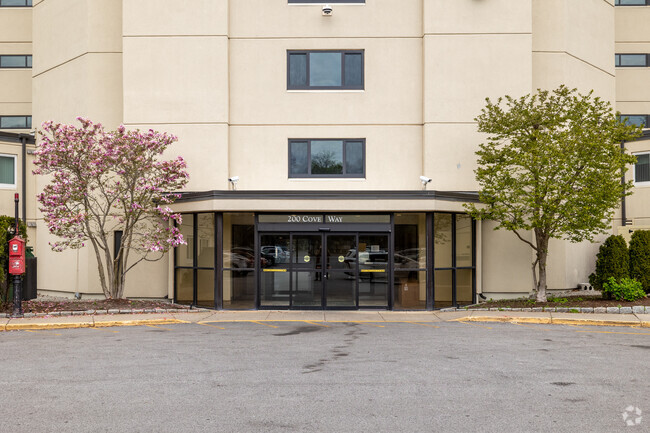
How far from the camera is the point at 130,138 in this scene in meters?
16.6

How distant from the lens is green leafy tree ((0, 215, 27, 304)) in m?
15.7

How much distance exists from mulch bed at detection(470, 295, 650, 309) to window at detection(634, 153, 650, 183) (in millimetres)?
6273

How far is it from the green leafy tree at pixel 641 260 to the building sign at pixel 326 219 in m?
7.38

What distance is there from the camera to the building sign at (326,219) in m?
17.5

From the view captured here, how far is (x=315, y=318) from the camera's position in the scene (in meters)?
15.8

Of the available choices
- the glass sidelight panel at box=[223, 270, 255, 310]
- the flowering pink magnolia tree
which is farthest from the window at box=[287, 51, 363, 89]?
the glass sidelight panel at box=[223, 270, 255, 310]

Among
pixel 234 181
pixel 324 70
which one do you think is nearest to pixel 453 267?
pixel 234 181

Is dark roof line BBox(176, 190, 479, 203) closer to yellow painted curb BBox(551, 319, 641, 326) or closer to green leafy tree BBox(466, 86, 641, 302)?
green leafy tree BBox(466, 86, 641, 302)

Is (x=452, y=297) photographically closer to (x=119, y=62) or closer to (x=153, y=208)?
(x=153, y=208)

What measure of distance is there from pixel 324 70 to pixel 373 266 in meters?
6.40

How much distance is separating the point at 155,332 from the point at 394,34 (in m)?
11.7

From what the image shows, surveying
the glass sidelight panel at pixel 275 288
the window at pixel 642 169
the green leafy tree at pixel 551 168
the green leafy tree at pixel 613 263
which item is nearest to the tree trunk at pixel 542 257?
the green leafy tree at pixel 551 168

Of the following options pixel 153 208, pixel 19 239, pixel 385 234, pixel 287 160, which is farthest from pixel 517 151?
pixel 19 239

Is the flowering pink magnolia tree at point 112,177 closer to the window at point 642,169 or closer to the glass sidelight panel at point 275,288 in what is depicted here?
the glass sidelight panel at point 275,288
